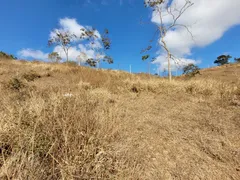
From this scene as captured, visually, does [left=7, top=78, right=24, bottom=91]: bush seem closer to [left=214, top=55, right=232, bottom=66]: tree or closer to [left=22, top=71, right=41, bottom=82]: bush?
[left=22, top=71, right=41, bottom=82]: bush

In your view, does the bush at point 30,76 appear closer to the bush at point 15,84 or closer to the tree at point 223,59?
the bush at point 15,84

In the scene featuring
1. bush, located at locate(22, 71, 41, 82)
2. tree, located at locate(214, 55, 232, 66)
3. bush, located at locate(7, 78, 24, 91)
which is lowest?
bush, located at locate(7, 78, 24, 91)

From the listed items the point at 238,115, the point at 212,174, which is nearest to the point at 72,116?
the point at 212,174

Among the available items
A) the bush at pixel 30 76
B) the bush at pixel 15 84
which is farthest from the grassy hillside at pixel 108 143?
the bush at pixel 30 76

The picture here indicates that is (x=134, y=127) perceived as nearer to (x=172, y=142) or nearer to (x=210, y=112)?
(x=172, y=142)

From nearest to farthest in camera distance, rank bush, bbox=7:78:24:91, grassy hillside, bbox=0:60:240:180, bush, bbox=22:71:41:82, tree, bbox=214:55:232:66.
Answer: grassy hillside, bbox=0:60:240:180 → bush, bbox=7:78:24:91 → bush, bbox=22:71:41:82 → tree, bbox=214:55:232:66

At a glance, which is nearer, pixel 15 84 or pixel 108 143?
pixel 108 143

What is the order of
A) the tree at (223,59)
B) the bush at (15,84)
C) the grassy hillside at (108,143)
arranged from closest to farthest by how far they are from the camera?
the grassy hillside at (108,143)
the bush at (15,84)
the tree at (223,59)

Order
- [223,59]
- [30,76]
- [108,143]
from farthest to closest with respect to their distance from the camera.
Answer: [223,59], [30,76], [108,143]

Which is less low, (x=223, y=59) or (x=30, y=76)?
(x=223, y=59)

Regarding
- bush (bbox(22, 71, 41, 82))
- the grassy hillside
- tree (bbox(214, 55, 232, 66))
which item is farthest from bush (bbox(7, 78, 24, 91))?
tree (bbox(214, 55, 232, 66))

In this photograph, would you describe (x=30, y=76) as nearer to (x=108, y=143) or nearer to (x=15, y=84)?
(x=15, y=84)

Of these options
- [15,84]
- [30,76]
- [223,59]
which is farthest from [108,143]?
[223,59]

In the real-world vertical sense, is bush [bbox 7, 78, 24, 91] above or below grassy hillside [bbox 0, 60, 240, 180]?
above
